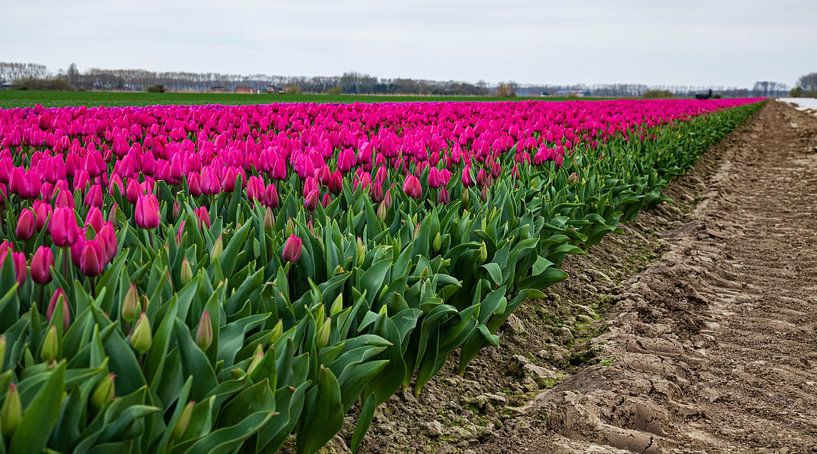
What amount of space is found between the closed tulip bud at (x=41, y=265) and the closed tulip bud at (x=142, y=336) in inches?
17.9

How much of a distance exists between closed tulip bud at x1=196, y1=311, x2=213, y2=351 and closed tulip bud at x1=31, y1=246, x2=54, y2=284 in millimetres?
502

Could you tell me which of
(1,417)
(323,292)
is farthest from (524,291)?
(1,417)

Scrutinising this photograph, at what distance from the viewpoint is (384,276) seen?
2.81 metres

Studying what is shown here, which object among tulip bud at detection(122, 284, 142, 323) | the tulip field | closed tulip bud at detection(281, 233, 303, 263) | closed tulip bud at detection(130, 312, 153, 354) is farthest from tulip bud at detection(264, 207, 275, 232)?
closed tulip bud at detection(130, 312, 153, 354)

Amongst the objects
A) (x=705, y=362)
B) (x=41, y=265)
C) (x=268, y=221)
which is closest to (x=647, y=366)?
(x=705, y=362)

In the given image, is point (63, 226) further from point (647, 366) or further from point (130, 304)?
point (647, 366)

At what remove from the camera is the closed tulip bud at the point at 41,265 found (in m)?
2.07

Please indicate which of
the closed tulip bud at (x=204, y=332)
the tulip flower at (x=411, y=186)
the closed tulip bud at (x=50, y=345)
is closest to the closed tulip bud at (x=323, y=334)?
the closed tulip bud at (x=204, y=332)

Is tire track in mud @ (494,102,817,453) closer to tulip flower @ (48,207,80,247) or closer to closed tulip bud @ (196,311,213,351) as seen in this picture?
closed tulip bud @ (196,311,213,351)

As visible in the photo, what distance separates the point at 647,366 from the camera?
4.12 metres

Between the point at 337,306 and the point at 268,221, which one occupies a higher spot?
the point at 268,221

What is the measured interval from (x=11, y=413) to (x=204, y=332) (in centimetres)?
50

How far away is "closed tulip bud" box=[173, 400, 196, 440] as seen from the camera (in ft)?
5.66

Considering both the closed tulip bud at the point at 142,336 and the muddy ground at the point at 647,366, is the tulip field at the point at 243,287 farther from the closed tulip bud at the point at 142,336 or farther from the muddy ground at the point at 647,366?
the muddy ground at the point at 647,366
